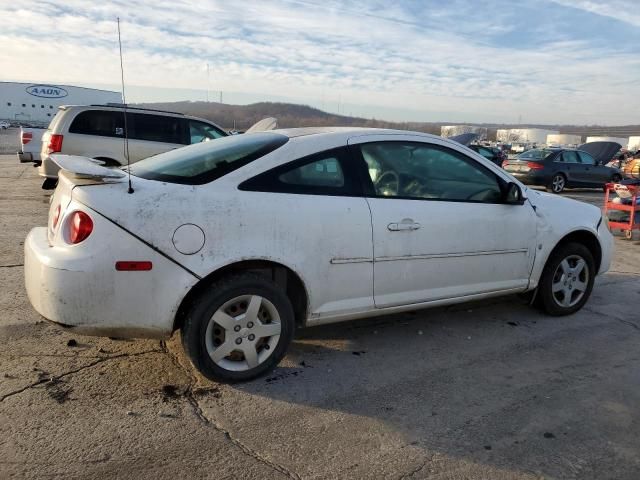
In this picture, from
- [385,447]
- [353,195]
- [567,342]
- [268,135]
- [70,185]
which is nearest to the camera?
[385,447]

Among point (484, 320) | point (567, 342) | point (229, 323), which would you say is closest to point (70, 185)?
point (229, 323)

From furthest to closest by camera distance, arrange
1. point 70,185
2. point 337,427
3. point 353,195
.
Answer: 1. point 353,195
2. point 70,185
3. point 337,427

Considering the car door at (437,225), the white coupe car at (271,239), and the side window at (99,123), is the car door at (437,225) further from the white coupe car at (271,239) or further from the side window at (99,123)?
the side window at (99,123)

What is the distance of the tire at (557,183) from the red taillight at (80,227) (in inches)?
648

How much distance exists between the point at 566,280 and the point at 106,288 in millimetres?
3826

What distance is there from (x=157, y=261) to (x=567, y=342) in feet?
10.6

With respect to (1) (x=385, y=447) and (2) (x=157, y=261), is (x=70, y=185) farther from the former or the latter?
(1) (x=385, y=447)

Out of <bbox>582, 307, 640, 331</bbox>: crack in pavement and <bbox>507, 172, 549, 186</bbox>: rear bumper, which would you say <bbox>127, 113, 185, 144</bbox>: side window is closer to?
<bbox>582, 307, 640, 331</bbox>: crack in pavement

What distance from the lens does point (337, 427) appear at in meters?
2.86

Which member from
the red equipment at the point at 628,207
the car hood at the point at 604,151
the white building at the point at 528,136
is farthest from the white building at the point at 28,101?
the white building at the point at 528,136

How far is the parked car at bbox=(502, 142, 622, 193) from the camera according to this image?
55.0 ft

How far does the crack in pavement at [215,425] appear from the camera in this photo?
2.48 m

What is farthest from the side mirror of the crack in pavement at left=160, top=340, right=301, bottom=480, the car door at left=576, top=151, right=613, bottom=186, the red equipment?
the car door at left=576, top=151, right=613, bottom=186

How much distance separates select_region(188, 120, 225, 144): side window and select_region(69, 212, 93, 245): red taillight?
311 inches
